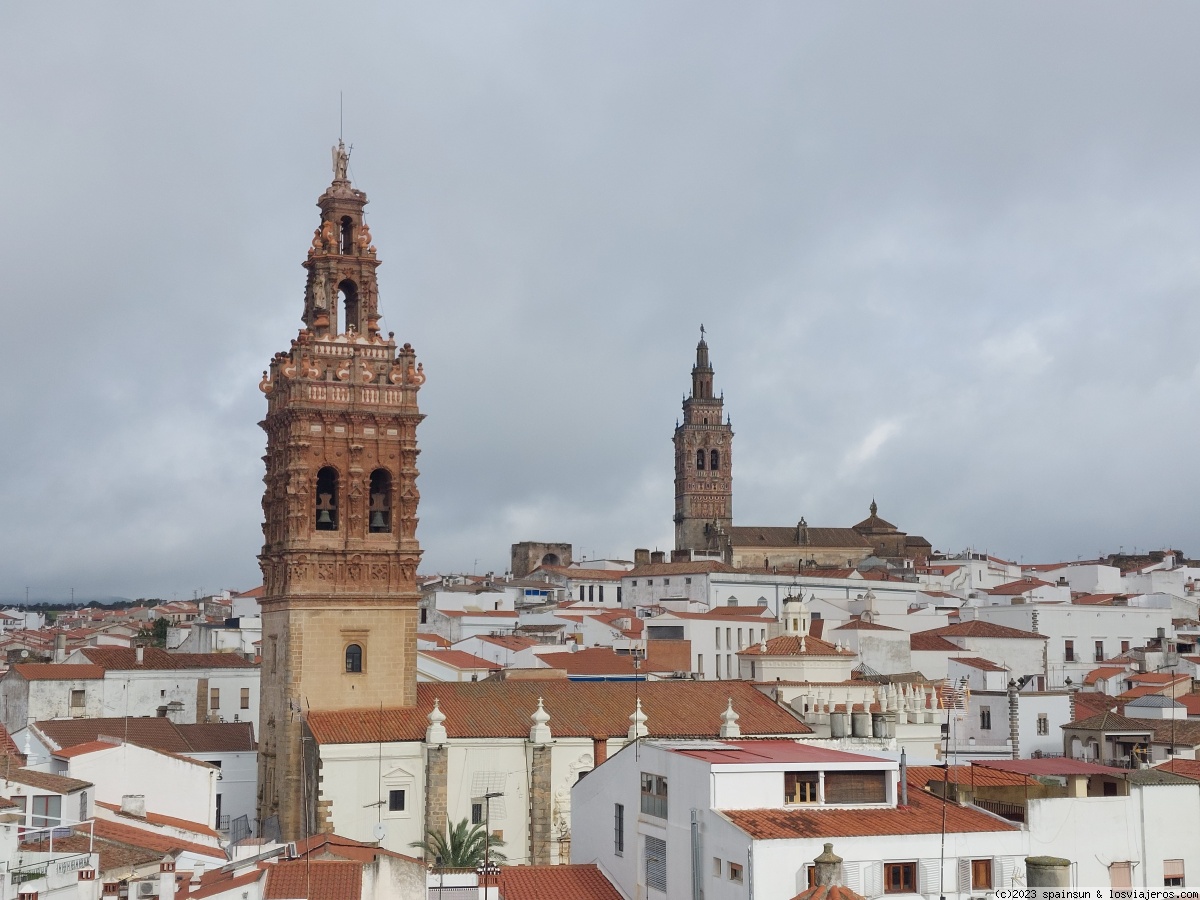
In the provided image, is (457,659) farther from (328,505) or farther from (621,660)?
(328,505)

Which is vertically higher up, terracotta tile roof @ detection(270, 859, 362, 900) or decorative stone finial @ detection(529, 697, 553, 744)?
decorative stone finial @ detection(529, 697, 553, 744)

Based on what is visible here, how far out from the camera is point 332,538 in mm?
47156

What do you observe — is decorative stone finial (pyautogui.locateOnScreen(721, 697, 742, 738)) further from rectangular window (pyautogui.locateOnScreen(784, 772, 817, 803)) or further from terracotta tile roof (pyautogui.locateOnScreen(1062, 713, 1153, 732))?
rectangular window (pyautogui.locateOnScreen(784, 772, 817, 803))

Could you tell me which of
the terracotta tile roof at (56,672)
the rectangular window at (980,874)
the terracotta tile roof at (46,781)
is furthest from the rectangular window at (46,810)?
the terracotta tile roof at (56,672)

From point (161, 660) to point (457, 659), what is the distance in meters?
13.0

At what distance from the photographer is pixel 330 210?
50.8 m

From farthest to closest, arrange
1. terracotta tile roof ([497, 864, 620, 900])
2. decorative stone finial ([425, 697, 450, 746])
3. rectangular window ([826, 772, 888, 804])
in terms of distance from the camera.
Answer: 1. decorative stone finial ([425, 697, 450, 746])
2. terracotta tile roof ([497, 864, 620, 900])
3. rectangular window ([826, 772, 888, 804])

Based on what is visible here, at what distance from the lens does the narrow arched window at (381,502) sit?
4819cm

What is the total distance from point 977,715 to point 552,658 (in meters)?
Answer: 19.0

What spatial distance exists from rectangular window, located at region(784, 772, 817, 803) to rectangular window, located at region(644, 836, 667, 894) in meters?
2.78

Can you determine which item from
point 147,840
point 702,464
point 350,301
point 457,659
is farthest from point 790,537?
point 147,840

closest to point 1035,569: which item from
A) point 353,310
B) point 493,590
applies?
point 493,590

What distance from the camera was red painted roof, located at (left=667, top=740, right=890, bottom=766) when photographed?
3073 centimetres

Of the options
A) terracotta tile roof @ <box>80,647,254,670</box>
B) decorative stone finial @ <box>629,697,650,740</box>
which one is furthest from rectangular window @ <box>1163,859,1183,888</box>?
terracotta tile roof @ <box>80,647,254,670</box>
